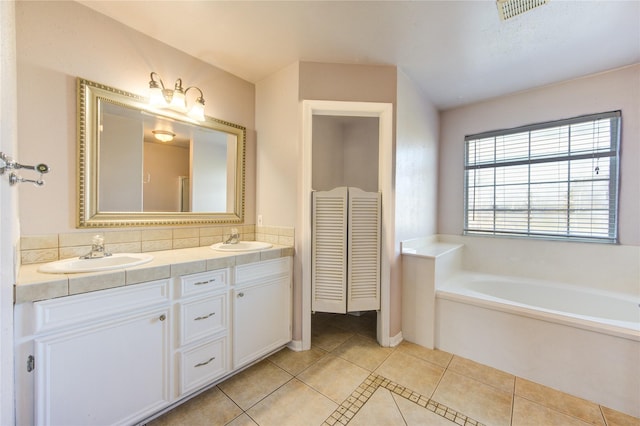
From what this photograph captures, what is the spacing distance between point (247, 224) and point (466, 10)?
230 cm

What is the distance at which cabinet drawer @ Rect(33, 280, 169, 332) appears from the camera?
1.07 m

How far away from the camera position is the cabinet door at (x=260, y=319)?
1.78 meters

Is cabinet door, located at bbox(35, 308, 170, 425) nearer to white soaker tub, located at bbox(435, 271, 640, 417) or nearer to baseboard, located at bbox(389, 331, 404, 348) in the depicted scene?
baseboard, located at bbox(389, 331, 404, 348)

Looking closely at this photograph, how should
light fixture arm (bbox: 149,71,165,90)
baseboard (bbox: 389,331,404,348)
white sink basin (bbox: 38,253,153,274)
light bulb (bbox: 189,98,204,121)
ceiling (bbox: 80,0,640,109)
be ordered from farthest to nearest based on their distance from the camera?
baseboard (bbox: 389,331,404,348) < light bulb (bbox: 189,98,204,121) < light fixture arm (bbox: 149,71,165,90) < ceiling (bbox: 80,0,640,109) < white sink basin (bbox: 38,253,153,274)

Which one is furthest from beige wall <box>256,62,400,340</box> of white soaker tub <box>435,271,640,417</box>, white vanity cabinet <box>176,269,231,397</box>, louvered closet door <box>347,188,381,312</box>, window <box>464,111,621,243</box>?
window <box>464,111,621,243</box>

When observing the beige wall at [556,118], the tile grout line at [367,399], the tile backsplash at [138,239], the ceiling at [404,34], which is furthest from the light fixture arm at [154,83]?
the beige wall at [556,118]

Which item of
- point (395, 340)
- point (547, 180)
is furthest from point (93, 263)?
point (547, 180)

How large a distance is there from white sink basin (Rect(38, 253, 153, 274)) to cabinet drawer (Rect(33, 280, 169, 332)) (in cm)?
12

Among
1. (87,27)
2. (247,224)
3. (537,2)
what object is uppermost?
(537,2)

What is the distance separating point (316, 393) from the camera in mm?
1655

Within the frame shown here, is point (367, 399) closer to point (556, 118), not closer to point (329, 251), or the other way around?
point (329, 251)

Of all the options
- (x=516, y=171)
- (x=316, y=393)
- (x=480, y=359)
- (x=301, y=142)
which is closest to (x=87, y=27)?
(x=301, y=142)

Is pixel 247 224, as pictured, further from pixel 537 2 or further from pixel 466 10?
pixel 537 2

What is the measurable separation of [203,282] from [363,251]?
1276 mm
